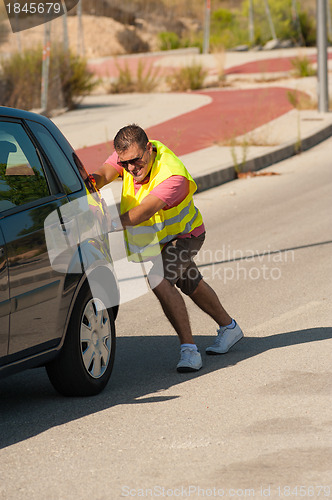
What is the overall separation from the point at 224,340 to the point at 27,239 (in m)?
1.92

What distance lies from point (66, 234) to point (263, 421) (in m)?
1.39

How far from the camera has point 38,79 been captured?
21.9m

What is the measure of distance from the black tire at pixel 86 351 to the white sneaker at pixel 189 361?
0.52m

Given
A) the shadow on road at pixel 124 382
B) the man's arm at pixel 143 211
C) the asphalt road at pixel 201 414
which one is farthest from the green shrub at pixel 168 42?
the man's arm at pixel 143 211

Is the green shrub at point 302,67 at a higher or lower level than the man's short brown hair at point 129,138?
lower

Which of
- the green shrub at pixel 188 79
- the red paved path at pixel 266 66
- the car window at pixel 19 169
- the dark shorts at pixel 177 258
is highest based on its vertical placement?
the car window at pixel 19 169

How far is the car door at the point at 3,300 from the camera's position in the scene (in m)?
4.39

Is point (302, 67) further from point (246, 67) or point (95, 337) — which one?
point (95, 337)

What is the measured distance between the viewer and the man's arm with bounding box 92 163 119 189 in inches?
223

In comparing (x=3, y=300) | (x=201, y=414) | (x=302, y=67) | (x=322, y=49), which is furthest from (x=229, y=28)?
(x=3, y=300)

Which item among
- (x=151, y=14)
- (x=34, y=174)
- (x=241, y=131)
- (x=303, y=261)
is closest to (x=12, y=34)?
(x=241, y=131)

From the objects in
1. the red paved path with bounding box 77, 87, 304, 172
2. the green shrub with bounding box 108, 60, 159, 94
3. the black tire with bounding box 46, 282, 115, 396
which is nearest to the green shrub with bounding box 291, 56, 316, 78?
the red paved path with bounding box 77, 87, 304, 172

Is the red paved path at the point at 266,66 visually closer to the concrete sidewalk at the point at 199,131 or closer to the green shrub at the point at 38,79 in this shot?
the concrete sidewalk at the point at 199,131

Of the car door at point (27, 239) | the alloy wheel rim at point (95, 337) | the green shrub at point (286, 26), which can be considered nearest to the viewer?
the car door at point (27, 239)
